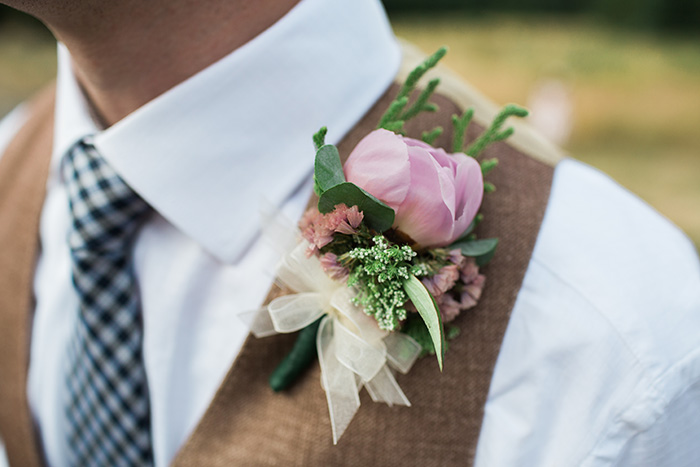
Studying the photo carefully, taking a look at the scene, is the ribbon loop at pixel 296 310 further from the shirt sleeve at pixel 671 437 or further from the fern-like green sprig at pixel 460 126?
the shirt sleeve at pixel 671 437

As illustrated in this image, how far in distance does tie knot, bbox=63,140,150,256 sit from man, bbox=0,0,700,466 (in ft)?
0.05

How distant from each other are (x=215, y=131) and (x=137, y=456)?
509mm

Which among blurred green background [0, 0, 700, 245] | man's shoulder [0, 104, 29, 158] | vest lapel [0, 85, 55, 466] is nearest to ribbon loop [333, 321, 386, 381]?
vest lapel [0, 85, 55, 466]

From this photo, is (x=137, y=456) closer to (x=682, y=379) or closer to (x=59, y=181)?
(x=59, y=181)

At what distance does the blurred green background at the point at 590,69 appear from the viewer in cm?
521

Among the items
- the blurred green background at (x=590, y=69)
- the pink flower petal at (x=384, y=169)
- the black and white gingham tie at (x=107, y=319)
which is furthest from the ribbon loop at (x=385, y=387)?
the blurred green background at (x=590, y=69)

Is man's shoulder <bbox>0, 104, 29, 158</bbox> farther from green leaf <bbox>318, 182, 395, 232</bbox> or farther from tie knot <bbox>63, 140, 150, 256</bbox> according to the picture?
green leaf <bbox>318, 182, 395, 232</bbox>

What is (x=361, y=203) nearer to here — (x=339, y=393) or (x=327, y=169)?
(x=327, y=169)

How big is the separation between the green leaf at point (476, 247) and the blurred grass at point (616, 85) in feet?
13.8

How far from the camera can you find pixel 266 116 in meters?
0.81

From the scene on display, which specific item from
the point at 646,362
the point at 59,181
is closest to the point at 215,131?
the point at 59,181

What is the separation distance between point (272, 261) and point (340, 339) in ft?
0.63

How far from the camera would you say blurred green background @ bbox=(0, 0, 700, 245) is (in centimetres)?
521

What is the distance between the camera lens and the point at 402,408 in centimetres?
76
